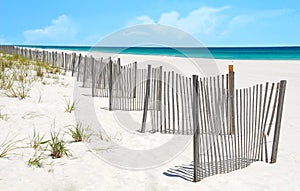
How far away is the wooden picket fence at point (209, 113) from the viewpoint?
449 cm

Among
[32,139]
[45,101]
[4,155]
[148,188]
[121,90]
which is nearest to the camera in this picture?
[148,188]

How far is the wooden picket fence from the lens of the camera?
4.49 m

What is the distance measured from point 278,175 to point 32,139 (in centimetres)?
405

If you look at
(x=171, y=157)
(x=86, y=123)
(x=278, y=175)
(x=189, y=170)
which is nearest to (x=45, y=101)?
(x=86, y=123)

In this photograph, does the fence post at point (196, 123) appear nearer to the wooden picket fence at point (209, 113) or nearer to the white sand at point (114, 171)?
the wooden picket fence at point (209, 113)

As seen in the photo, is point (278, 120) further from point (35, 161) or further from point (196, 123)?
point (35, 161)

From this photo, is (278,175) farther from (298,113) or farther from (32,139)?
(298,113)

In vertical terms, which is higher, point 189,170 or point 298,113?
point 298,113

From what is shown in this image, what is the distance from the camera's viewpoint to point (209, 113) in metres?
4.64

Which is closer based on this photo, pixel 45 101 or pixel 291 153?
pixel 291 153

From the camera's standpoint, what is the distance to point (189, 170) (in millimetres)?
4488

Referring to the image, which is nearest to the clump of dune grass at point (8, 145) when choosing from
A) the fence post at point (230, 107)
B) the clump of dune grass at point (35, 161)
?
the clump of dune grass at point (35, 161)

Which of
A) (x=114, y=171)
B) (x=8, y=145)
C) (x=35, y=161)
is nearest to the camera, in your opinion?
(x=35, y=161)

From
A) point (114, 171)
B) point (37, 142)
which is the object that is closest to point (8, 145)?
point (37, 142)
